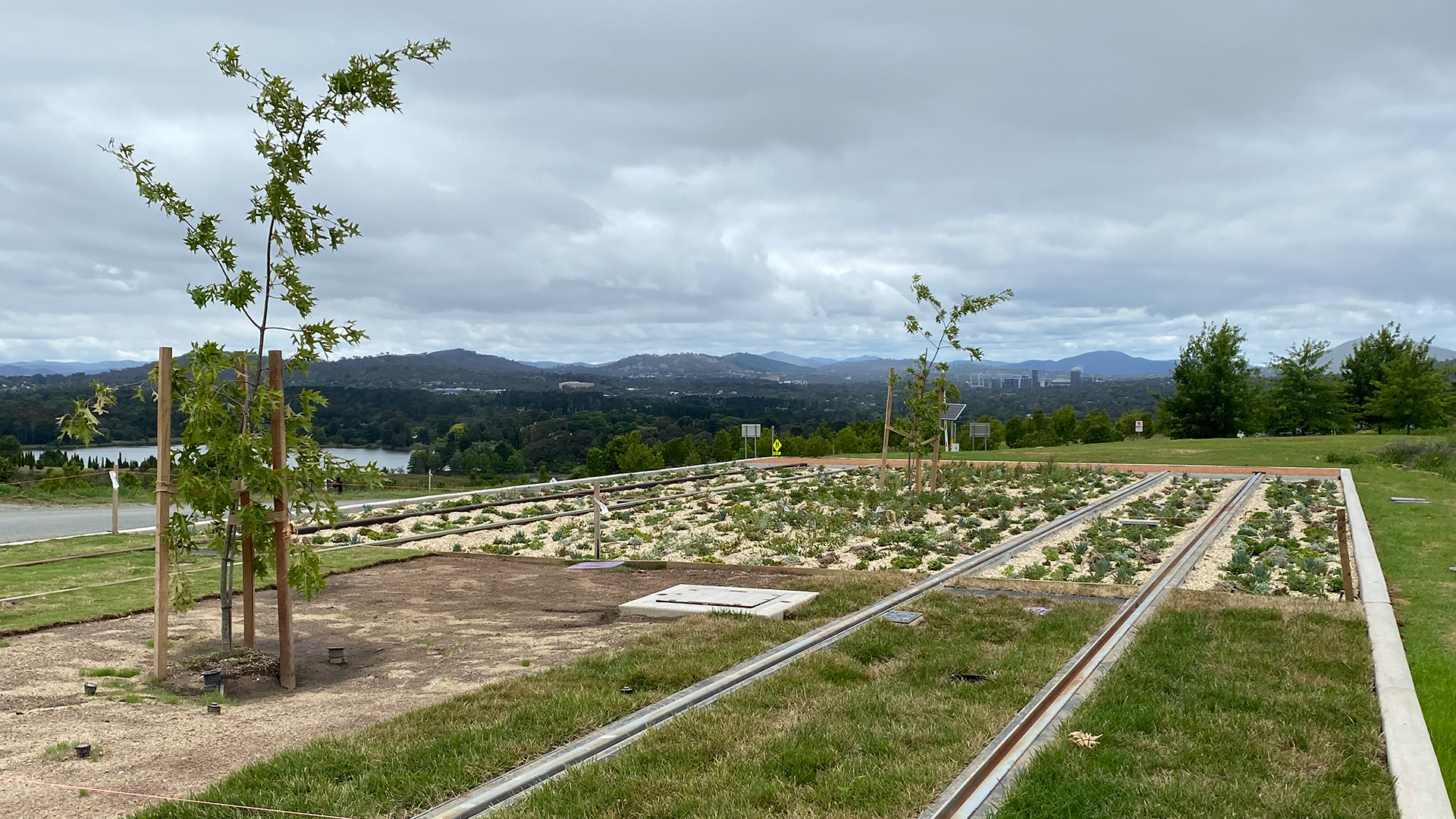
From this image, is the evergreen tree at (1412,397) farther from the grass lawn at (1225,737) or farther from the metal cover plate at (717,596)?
the metal cover plate at (717,596)

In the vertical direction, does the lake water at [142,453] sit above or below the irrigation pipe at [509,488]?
above

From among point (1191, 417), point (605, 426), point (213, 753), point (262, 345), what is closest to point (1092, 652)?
point (213, 753)

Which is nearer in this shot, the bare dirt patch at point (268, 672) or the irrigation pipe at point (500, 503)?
the bare dirt patch at point (268, 672)

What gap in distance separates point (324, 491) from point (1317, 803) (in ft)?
20.5

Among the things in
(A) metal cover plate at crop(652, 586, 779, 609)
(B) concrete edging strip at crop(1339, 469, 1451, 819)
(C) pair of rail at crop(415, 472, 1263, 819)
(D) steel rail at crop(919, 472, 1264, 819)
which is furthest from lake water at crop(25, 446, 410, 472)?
(B) concrete edging strip at crop(1339, 469, 1451, 819)

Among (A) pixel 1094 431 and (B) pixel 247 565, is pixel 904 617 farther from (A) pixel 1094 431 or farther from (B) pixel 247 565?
(A) pixel 1094 431

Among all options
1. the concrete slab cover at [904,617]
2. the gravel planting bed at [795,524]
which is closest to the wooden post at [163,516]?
the concrete slab cover at [904,617]

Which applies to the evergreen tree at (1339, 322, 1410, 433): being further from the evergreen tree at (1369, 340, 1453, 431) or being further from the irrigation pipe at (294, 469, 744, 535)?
the irrigation pipe at (294, 469, 744, 535)

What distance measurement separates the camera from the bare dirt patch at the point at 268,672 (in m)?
4.66

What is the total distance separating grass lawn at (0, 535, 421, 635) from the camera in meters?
8.20

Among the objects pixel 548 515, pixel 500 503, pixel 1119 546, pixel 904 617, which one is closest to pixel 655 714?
pixel 904 617

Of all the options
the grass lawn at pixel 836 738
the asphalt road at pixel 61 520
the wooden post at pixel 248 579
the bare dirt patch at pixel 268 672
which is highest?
the wooden post at pixel 248 579

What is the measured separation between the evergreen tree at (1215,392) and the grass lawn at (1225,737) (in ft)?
177

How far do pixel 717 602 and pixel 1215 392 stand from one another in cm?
5510
